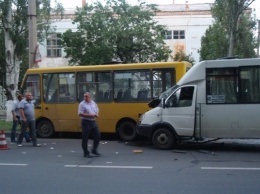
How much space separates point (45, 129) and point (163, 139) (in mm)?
5327

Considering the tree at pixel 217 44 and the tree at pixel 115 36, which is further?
the tree at pixel 217 44

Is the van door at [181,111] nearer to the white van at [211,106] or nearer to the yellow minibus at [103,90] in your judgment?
the white van at [211,106]

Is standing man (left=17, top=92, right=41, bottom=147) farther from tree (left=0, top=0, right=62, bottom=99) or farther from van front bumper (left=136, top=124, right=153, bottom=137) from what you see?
tree (left=0, top=0, right=62, bottom=99)

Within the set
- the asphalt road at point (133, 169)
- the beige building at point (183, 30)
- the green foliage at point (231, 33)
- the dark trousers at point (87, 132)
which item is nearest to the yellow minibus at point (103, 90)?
the asphalt road at point (133, 169)

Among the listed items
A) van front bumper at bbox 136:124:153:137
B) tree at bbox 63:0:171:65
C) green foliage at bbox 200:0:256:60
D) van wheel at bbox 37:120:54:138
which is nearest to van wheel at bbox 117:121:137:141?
van front bumper at bbox 136:124:153:137

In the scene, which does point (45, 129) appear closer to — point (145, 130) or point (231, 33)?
point (145, 130)

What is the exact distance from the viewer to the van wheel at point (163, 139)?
39.4 ft

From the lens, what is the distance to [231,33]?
1928 cm

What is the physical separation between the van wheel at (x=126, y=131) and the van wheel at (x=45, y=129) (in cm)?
275

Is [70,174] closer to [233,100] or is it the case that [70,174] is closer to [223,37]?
[233,100]

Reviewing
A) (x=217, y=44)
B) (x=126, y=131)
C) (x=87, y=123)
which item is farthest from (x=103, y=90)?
(x=217, y=44)

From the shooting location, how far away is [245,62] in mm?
11438

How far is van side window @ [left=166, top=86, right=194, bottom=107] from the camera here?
11805mm

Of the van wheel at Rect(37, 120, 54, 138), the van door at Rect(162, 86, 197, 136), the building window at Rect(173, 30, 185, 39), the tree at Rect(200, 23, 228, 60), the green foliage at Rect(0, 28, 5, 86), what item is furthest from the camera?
the building window at Rect(173, 30, 185, 39)
